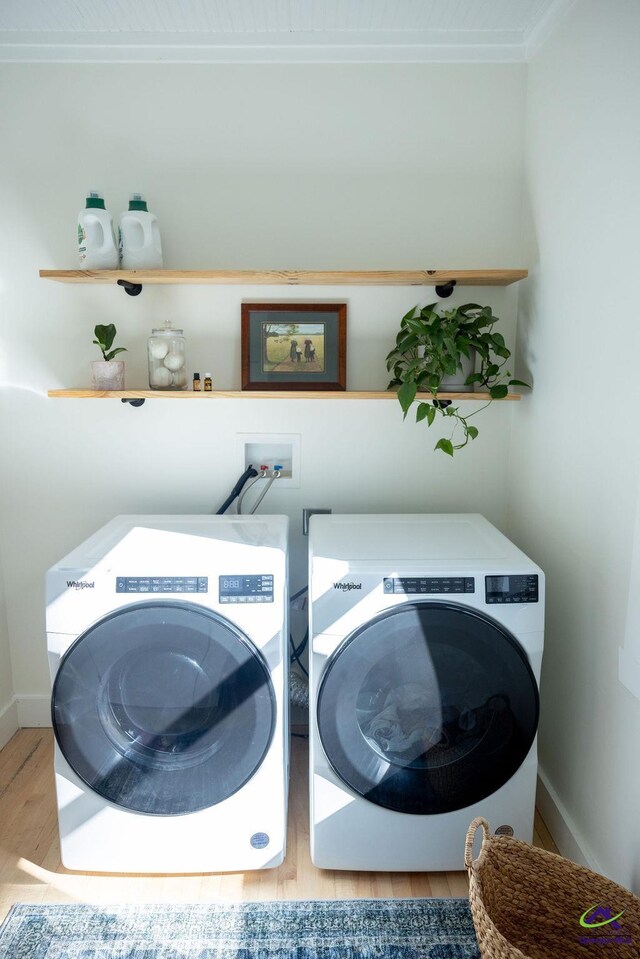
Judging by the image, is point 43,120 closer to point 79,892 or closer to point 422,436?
point 422,436

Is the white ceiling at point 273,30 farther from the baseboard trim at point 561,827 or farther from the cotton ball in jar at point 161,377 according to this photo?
the baseboard trim at point 561,827

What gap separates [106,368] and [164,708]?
99cm

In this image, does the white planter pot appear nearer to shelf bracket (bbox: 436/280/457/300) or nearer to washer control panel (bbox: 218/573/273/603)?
washer control panel (bbox: 218/573/273/603)

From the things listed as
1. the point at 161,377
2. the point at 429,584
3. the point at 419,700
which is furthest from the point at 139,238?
the point at 419,700

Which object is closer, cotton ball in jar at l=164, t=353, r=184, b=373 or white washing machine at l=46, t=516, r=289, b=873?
white washing machine at l=46, t=516, r=289, b=873

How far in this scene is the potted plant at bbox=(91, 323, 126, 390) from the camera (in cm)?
202

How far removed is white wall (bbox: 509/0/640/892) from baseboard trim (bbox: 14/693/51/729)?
65.6 inches

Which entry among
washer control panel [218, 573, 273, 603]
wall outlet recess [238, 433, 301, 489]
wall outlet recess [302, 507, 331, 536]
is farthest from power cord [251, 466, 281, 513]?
washer control panel [218, 573, 273, 603]

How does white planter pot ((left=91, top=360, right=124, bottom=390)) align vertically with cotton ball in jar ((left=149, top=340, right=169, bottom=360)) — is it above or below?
below

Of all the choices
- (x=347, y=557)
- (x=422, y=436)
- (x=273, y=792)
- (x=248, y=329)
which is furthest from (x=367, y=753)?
(x=248, y=329)

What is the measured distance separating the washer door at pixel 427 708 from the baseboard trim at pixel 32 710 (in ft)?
4.07

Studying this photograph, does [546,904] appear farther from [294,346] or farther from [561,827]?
[294,346]

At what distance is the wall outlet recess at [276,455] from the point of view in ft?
7.25

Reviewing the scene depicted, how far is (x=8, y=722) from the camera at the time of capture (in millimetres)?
2328
